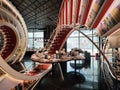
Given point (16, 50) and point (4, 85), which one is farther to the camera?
point (16, 50)

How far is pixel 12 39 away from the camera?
11047 millimetres

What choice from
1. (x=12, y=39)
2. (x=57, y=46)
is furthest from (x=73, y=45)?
(x=12, y=39)

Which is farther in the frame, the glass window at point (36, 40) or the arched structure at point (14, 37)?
the glass window at point (36, 40)

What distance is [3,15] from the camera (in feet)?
29.0

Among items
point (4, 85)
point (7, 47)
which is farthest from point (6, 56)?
point (4, 85)

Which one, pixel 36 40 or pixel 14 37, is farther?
pixel 36 40

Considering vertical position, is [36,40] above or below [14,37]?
above

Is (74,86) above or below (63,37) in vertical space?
below

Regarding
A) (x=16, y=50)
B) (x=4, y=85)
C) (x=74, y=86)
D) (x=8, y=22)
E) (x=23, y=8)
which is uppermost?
(x=23, y=8)

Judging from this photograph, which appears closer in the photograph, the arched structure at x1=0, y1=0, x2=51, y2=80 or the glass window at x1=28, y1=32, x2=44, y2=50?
the arched structure at x1=0, y1=0, x2=51, y2=80

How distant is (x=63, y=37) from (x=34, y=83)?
217 inches

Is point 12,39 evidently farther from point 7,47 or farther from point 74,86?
point 74,86

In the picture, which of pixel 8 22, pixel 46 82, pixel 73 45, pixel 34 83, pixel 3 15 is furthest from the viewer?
pixel 73 45

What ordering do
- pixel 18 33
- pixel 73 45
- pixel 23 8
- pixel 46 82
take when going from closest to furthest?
pixel 46 82 < pixel 18 33 < pixel 23 8 < pixel 73 45
